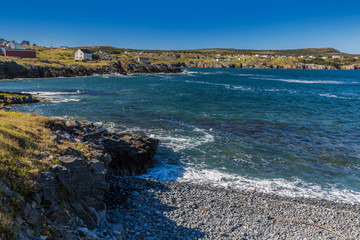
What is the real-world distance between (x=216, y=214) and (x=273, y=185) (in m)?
7.11

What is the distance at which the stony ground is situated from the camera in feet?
38.6

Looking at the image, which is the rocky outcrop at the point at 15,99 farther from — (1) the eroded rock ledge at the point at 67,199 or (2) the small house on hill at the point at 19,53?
(2) the small house on hill at the point at 19,53

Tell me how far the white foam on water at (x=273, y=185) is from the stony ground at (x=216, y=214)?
40.5 inches

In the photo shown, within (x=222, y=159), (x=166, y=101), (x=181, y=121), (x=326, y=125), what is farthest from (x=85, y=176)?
(x=166, y=101)

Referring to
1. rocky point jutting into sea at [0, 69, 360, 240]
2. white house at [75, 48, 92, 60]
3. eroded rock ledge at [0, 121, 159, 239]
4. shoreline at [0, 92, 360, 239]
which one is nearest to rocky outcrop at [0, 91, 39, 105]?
rocky point jutting into sea at [0, 69, 360, 240]

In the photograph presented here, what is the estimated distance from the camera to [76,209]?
10016mm

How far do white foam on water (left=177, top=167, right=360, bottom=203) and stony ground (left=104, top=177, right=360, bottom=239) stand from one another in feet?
3.38

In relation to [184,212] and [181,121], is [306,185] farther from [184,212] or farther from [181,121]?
[181,121]

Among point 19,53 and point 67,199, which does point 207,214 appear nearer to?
point 67,199

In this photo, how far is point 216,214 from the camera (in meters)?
13.5

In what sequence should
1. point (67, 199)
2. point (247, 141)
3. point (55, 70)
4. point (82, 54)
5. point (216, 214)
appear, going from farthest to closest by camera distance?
point (82, 54)
point (55, 70)
point (247, 141)
point (216, 214)
point (67, 199)

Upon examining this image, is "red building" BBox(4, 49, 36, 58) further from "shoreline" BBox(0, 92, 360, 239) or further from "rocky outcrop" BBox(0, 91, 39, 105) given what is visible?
"shoreline" BBox(0, 92, 360, 239)

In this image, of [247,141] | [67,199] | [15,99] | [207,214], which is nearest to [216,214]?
[207,214]

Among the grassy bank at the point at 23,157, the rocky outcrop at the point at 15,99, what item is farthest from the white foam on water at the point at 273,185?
the rocky outcrop at the point at 15,99
